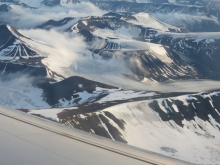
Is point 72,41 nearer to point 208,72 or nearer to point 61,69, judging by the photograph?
point 61,69

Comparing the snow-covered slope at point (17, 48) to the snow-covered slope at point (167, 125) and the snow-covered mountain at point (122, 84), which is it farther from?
the snow-covered slope at point (167, 125)

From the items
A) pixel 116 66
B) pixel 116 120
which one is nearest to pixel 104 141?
pixel 116 120

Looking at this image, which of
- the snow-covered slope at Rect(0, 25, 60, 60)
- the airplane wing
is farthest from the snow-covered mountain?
the airplane wing

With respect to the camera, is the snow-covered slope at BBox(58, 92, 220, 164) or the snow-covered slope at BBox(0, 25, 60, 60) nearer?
the snow-covered slope at BBox(58, 92, 220, 164)

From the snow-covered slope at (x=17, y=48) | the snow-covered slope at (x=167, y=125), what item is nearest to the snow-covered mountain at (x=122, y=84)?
the snow-covered slope at (x=167, y=125)

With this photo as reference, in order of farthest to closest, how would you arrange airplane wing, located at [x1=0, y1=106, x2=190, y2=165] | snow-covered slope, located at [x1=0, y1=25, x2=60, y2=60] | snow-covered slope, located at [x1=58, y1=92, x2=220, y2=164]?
snow-covered slope, located at [x1=0, y1=25, x2=60, y2=60], snow-covered slope, located at [x1=58, y1=92, x2=220, y2=164], airplane wing, located at [x1=0, y1=106, x2=190, y2=165]

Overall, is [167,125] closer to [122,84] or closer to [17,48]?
[122,84]

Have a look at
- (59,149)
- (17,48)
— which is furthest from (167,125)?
(17,48)

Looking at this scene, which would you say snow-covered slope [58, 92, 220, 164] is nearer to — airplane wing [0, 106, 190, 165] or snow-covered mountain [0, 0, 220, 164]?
snow-covered mountain [0, 0, 220, 164]
